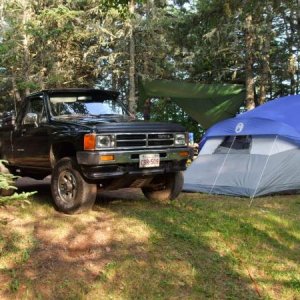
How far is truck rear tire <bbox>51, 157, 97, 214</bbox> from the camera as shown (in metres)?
6.21

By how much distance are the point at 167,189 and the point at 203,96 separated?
26.0ft

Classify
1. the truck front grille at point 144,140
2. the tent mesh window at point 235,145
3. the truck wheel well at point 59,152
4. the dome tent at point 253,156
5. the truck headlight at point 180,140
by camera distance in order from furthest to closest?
the tent mesh window at point 235,145 → the dome tent at point 253,156 → the truck headlight at point 180,140 → the truck wheel well at point 59,152 → the truck front grille at point 144,140

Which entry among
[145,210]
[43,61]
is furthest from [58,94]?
[43,61]

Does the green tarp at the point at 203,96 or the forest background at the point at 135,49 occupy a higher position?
the forest background at the point at 135,49

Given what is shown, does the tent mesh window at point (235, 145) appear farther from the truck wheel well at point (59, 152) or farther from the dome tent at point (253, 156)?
the truck wheel well at point (59, 152)

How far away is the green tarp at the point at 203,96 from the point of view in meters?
14.9

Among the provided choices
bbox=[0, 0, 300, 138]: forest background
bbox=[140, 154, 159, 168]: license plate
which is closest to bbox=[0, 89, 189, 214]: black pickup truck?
bbox=[140, 154, 159, 168]: license plate

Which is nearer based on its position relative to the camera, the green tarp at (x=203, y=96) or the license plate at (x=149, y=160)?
the license plate at (x=149, y=160)

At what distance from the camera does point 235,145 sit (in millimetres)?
9328

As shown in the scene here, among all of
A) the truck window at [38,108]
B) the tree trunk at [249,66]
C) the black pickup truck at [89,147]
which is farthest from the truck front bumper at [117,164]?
the tree trunk at [249,66]

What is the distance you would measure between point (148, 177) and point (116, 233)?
1.38m

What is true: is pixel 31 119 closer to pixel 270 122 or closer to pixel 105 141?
pixel 105 141

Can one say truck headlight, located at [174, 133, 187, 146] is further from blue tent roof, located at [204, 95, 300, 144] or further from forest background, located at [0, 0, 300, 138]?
forest background, located at [0, 0, 300, 138]

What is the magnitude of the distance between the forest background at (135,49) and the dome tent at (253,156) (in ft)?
21.7
